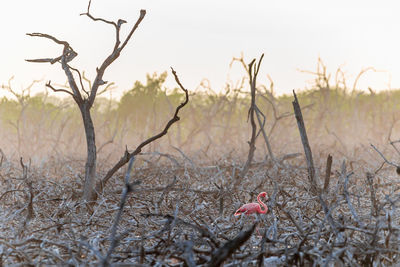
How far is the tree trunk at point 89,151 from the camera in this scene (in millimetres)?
3338

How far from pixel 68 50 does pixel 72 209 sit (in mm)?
1175

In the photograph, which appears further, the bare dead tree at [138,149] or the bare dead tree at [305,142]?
the bare dead tree at [305,142]

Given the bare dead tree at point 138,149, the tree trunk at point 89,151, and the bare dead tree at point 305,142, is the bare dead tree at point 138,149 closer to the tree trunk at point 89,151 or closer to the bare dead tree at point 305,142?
the tree trunk at point 89,151

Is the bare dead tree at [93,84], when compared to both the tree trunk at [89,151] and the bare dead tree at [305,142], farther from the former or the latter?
the bare dead tree at [305,142]

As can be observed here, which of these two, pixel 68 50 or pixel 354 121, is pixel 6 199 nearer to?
pixel 68 50

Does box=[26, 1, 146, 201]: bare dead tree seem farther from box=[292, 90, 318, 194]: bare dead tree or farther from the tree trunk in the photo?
box=[292, 90, 318, 194]: bare dead tree

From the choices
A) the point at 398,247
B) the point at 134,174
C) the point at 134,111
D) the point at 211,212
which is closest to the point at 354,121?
the point at 134,111

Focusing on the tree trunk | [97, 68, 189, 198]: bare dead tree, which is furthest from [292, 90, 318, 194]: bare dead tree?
the tree trunk

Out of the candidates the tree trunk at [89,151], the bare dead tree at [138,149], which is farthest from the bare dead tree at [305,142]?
the tree trunk at [89,151]

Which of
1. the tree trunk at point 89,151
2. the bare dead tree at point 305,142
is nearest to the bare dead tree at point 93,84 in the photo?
the tree trunk at point 89,151

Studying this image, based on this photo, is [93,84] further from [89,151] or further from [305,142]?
[305,142]

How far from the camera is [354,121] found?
45.2 ft

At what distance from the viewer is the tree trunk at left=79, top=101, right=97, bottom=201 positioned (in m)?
3.34

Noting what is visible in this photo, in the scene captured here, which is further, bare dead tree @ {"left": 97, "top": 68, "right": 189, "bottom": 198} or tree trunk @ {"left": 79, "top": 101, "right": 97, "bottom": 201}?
tree trunk @ {"left": 79, "top": 101, "right": 97, "bottom": 201}
